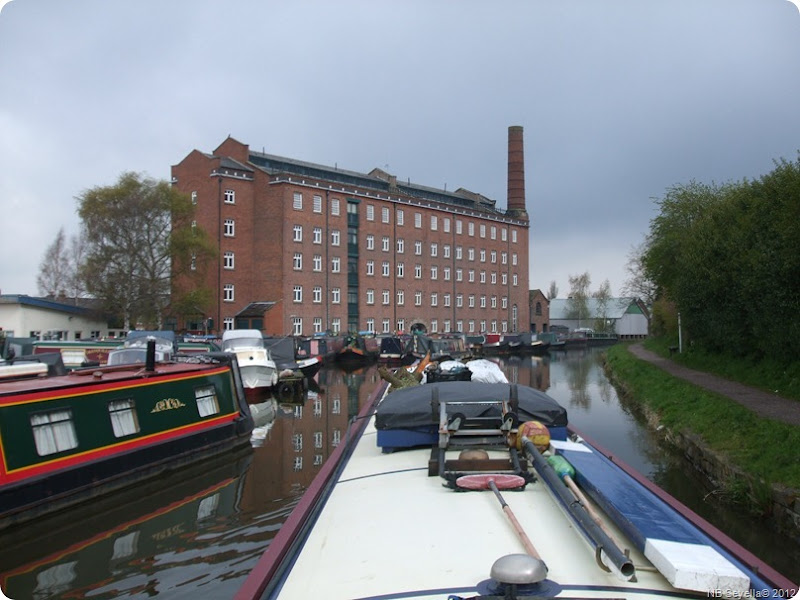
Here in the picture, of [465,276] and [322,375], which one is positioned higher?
[465,276]

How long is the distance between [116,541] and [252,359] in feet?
51.2

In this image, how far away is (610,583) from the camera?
11.0ft

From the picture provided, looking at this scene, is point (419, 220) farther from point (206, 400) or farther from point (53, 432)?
point (53, 432)

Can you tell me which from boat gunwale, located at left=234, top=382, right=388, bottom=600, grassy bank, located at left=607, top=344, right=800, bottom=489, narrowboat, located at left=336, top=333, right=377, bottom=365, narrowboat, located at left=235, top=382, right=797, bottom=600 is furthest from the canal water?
narrowboat, located at left=336, top=333, right=377, bottom=365

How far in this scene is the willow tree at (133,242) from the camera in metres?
37.2

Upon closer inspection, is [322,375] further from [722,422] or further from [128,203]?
[722,422]

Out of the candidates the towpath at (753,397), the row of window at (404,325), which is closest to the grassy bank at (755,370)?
the towpath at (753,397)

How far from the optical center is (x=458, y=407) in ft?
20.9

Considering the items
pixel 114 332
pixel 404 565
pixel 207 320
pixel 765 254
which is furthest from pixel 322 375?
pixel 404 565

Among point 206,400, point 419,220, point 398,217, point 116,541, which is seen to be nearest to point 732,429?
point 116,541

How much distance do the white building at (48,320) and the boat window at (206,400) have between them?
1003 inches

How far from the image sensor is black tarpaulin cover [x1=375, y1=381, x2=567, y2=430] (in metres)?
6.57

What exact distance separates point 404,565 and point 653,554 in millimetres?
1325

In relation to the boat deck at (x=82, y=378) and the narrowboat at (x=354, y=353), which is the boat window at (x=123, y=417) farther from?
the narrowboat at (x=354, y=353)
